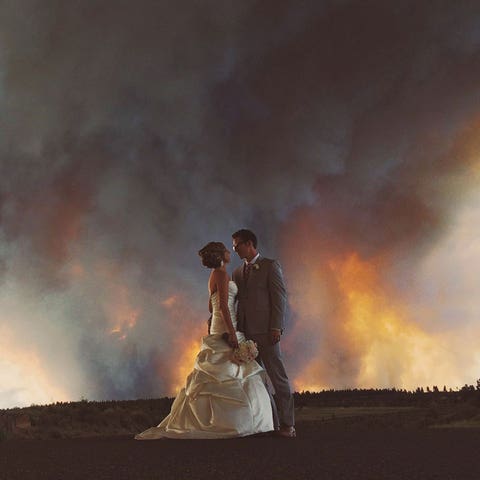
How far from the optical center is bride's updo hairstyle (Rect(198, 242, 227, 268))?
34.5ft

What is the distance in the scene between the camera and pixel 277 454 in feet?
23.4

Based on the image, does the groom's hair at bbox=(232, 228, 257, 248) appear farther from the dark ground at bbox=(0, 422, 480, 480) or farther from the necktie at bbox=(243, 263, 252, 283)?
the dark ground at bbox=(0, 422, 480, 480)

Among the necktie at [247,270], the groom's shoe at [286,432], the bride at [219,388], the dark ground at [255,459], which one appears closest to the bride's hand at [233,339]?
the bride at [219,388]

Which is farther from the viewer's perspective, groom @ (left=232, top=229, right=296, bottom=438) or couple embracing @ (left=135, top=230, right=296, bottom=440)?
groom @ (left=232, top=229, right=296, bottom=438)

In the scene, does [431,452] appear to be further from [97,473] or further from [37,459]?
[37,459]

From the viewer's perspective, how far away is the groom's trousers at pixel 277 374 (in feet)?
33.3

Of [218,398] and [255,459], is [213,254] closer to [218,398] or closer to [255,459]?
[218,398]

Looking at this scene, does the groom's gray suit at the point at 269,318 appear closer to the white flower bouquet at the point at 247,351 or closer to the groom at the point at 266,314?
the groom at the point at 266,314

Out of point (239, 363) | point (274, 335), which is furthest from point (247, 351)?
point (274, 335)

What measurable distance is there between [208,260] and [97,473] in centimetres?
494

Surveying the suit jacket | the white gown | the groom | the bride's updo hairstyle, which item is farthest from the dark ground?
the bride's updo hairstyle

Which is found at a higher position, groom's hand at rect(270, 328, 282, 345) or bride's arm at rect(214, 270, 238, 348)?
bride's arm at rect(214, 270, 238, 348)

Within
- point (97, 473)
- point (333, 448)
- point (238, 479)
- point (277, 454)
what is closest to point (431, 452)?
point (333, 448)

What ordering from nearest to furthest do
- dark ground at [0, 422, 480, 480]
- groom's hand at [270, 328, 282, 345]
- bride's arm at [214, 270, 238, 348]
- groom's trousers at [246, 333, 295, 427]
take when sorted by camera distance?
dark ground at [0, 422, 480, 480] < groom's trousers at [246, 333, 295, 427] < groom's hand at [270, 328, 282, 345] < bride's arm at [214, 270, 238, 348]
